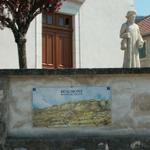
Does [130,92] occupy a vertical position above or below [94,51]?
below

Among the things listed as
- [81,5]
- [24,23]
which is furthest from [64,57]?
[24,23]

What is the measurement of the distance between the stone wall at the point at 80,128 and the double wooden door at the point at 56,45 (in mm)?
6535

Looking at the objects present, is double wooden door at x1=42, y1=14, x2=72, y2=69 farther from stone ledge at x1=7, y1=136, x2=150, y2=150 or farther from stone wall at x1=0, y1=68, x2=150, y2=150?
stone ledge at x1=7, y1=136, x2=150, y2=150

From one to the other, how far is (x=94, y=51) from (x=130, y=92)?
25.1 ft

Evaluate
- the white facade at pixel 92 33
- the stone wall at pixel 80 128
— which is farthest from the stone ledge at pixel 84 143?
the white facade at pixel 92 33

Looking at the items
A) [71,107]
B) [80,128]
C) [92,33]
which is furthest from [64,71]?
[92,33]

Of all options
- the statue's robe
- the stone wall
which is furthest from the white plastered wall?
the stone wall

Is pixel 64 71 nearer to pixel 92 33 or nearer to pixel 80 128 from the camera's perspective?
pixel 80 128

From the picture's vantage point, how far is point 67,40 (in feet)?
53.8

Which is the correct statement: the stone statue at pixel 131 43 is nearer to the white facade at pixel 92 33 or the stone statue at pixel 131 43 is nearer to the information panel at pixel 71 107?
the information panel at pixel 71 107

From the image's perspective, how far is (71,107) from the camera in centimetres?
887

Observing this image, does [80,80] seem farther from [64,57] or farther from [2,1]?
[64,57]

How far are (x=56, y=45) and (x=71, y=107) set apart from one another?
23.9 feet

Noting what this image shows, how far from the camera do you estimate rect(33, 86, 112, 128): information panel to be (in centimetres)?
888
